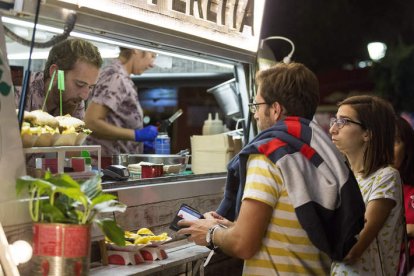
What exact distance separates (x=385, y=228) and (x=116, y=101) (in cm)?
240

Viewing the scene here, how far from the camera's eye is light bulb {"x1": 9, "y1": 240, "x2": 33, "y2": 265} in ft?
8.17

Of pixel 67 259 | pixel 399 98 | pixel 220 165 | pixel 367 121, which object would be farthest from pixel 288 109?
pixel 399 98

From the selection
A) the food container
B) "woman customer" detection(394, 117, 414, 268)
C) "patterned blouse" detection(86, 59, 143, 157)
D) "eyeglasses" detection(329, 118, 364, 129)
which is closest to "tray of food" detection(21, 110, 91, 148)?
the food container

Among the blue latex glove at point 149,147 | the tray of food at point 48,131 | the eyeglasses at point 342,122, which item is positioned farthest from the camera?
the blue latex glove at point 149,147

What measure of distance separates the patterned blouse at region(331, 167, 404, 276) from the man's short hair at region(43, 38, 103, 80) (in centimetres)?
190

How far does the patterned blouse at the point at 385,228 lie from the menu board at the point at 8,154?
1.93 meters

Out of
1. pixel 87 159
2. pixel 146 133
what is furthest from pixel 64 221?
pixel 146 133

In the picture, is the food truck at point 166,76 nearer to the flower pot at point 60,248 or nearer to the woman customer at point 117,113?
the woman customer at point 117,113

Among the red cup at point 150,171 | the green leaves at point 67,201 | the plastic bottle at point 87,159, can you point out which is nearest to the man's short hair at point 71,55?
the plastic bottle at point 87,159

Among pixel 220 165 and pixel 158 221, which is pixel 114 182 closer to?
pixel 158 221

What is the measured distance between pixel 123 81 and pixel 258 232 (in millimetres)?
2671

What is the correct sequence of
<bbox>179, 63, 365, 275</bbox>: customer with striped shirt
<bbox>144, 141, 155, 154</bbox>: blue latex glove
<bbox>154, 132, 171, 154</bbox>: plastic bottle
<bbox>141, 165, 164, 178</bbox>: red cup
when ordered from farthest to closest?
<bbox>144, 141, 155, 154</bbox>: blue latex glove, <bbox>154, 132, 171, 154</bbox>: plastic bottle, <bbox>141, 165, 164, 178</bbox>: red cup, <bbox>179, 63, 365, 275</bbox>: customer with striped shirt

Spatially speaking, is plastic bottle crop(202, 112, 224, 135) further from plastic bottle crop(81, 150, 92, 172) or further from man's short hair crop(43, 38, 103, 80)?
plastic bottle crop(81, 150, 92, 172)

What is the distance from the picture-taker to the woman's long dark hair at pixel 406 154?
4707mm
